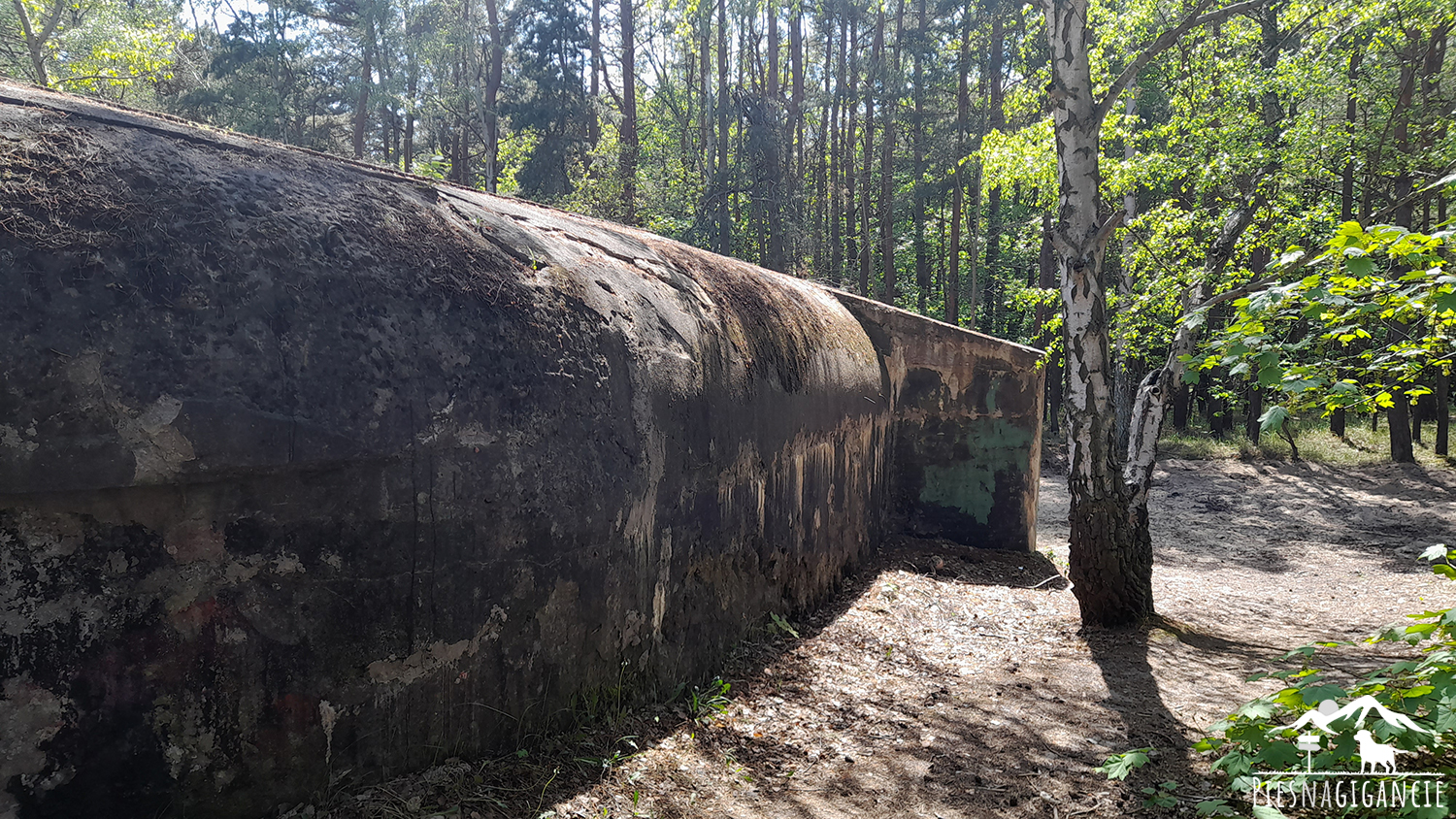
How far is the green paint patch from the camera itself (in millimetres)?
9156

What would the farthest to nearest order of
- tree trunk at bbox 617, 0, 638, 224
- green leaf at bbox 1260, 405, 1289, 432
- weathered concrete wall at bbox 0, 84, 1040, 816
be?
1. tree trunk at bbox 617, 0, 638, 224
2. green leaf at bbox 1260, 405, 1289, 432
3. weathered concrete wall at bbox 0, 84, 1040, 816

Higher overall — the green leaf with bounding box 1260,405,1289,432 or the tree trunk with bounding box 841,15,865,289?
the tree trunk with bounding box 841,15,865,289

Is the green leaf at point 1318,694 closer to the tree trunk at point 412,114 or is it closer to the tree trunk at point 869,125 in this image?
the tree trunk at point 869,125

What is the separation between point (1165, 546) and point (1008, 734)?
30.0 ft

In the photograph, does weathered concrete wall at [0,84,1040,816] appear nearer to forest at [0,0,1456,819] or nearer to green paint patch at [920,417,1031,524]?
forest at [0,0,1456,819]

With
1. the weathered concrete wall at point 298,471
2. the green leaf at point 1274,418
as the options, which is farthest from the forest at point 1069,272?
the weathered concrete wall at point 298,471

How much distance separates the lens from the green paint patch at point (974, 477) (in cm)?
916

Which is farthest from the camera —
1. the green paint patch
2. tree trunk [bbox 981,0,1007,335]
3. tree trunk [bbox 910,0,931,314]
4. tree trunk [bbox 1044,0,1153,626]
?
tree trunk [bbox 910,0,931,314]

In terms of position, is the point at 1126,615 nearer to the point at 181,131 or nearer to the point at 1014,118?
the point at 181,131

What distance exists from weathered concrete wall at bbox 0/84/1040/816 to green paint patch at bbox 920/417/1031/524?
5.38 metres

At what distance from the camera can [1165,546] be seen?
12016 mm

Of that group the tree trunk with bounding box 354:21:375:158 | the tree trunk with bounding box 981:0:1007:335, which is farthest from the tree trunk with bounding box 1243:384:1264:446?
the tree trunk with bounding box 354:21:375:158

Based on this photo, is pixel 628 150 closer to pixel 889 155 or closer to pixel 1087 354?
pixel 889 155

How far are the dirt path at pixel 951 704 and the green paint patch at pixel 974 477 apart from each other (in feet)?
1.81
